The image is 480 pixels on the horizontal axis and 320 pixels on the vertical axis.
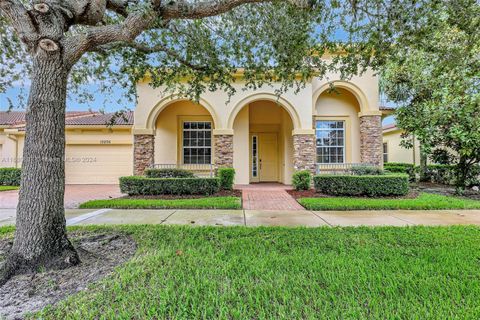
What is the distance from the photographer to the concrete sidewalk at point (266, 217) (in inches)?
225

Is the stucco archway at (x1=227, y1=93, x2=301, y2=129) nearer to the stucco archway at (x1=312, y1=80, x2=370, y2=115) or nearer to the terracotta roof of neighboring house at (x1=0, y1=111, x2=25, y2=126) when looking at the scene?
the stucco archway at (x1=312, y1=80, x2=370, y2=115)

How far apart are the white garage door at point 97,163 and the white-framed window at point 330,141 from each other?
11.0 meters

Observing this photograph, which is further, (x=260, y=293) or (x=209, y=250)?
(x=209, y=250)

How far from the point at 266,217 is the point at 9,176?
15.8m

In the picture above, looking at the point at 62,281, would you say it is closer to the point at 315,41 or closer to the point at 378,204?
the point at 315,41

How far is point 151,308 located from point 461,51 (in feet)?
23.6

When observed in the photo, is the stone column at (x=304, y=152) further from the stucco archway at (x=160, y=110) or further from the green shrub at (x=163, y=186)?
the green shrub at (x=163, y=186)

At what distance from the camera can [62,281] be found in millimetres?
2900

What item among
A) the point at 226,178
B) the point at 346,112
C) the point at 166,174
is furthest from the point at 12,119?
the point at 346,112

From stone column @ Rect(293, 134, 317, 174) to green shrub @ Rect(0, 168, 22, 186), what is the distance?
50.3ft

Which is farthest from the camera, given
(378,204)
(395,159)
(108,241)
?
(395,159)

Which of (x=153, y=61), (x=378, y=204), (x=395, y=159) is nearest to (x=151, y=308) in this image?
(x=153, y=61)

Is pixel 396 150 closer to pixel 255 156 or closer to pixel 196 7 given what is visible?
pixel 255 156

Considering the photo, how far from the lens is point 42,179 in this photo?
3.15 m
